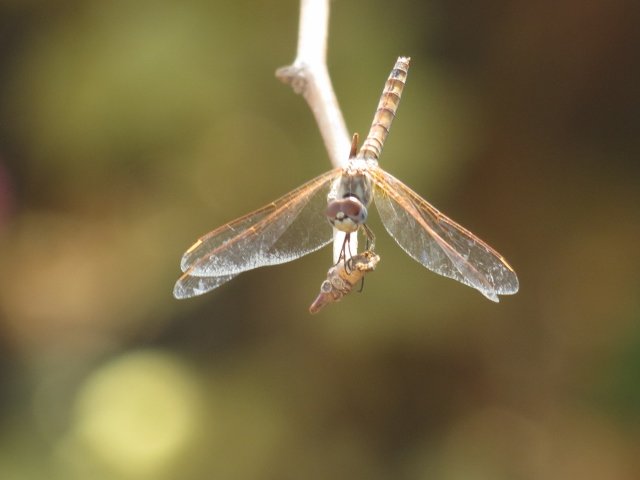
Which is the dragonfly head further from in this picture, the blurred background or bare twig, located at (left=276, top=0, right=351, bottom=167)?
the blurred background

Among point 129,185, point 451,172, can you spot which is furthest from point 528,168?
point 129,185

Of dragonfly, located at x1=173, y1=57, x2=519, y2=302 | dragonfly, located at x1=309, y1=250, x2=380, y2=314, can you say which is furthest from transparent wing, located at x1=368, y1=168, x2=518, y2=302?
dragonfly, located at x1=309, y1=250, x2=380, y2=314

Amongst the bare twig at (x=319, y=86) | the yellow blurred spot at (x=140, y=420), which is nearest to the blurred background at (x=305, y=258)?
the yellow blurred spot at (x=140, y=420)

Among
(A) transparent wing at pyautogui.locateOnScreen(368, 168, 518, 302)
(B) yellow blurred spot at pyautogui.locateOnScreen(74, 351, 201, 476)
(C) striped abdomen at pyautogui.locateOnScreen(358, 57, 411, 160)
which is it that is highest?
(C) striped abdomen at pyautogui.locateOnScreen(358, 57, 411, 160)

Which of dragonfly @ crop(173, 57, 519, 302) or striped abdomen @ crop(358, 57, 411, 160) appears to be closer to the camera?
dragonfly @ crop(173, 57, 519, 302)

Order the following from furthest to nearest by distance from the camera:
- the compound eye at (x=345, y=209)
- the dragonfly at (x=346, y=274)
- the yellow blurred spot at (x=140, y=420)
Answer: the yellow blurred spot at (x=140, y=420) < the compound eye at (x=345, y=209) < the dragonfly at (x=346, y=274)

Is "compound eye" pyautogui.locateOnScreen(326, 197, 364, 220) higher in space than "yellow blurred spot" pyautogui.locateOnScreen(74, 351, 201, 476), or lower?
higher

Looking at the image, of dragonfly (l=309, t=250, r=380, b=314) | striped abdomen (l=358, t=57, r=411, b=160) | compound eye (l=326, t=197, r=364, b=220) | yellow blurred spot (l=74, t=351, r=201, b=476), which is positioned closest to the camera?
dragonfly (l=309, t=250, r=380, b=314)

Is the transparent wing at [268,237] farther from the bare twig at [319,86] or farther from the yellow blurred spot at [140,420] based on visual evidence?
the yellow blurred spot at [140,420]
